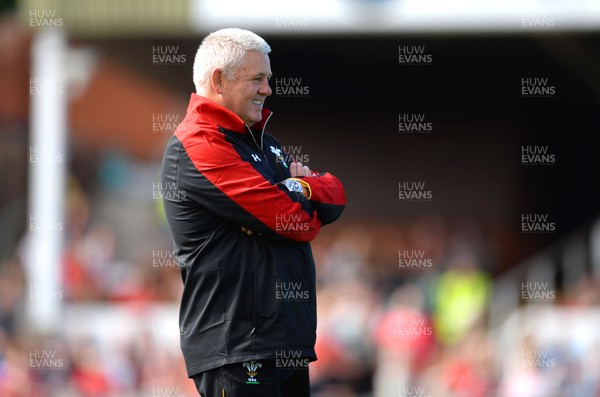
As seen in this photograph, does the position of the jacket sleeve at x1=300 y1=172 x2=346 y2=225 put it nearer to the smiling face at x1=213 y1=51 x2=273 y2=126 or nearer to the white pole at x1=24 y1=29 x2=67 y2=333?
the smiling face at x1=213 y1=51 x2=273 y2=126

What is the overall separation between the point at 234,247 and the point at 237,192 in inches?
7.8

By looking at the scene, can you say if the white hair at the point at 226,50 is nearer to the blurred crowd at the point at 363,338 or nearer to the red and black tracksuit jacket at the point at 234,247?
the red and black tracksuit jacket at the point at 234,247

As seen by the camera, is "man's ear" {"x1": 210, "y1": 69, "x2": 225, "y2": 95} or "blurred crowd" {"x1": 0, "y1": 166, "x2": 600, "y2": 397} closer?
"man's ear" {"x1": 210, "y1": 69, "x2": 225, "y2": 95}

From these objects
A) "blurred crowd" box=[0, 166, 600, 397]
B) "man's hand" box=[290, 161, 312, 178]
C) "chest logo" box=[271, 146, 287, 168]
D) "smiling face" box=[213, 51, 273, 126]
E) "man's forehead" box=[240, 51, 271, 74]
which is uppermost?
"man's forehead" box=[240, 51, 271, 74]

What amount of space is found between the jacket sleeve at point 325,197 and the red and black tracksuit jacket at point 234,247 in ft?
0.07

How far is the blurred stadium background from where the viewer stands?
10.5 m

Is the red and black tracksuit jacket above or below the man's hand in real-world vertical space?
below

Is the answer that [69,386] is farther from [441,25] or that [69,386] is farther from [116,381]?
[441,25]

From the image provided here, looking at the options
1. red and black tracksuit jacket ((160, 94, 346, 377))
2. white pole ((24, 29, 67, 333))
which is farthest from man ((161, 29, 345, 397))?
white pole ((24, 29, 67, 333))

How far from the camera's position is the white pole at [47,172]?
13281 mm

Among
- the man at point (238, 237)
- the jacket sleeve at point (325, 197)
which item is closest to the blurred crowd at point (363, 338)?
the jacket sleeve at point (325, 197)

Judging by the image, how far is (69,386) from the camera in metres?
10.5

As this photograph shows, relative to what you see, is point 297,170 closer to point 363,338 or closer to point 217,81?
point 217,81

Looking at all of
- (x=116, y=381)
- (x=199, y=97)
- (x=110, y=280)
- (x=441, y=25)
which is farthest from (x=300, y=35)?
(x=199, y=97)
